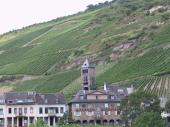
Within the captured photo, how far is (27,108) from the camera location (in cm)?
11662

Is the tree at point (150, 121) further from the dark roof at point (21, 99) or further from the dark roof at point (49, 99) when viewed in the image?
the dark roof at point (21, 99)

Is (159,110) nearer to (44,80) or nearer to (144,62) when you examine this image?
(144,62)

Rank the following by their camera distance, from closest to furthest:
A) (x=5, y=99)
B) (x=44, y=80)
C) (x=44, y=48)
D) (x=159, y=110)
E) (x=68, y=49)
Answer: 1. (x=159, y=110)
2. (x=5, y=99)
3. (x=44, y=80)
4. (x=68, y=49)
5. (x=44, y=48)

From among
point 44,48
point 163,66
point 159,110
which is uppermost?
point 44,48

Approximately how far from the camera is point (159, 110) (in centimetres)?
9488

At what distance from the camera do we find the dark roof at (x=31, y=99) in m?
116

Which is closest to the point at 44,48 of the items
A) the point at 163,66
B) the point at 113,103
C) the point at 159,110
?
the point at 163,66

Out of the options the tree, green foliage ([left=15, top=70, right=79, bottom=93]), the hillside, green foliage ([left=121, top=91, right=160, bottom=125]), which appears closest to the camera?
the tree

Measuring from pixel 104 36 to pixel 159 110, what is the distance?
9756 cm

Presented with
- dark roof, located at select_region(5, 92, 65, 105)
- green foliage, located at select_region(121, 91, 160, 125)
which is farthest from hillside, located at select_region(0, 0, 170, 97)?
green foliage, located at select_region(121, 91, 160, 125)

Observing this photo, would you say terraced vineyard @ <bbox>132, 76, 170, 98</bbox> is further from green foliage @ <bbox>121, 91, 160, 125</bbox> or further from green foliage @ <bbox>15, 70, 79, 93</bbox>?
green foliage @ <bbox>15, 70, 79, 93</bbox>

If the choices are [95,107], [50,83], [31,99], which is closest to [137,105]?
[95,107]

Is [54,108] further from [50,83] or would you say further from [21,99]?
[50,83]

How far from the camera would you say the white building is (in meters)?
116
